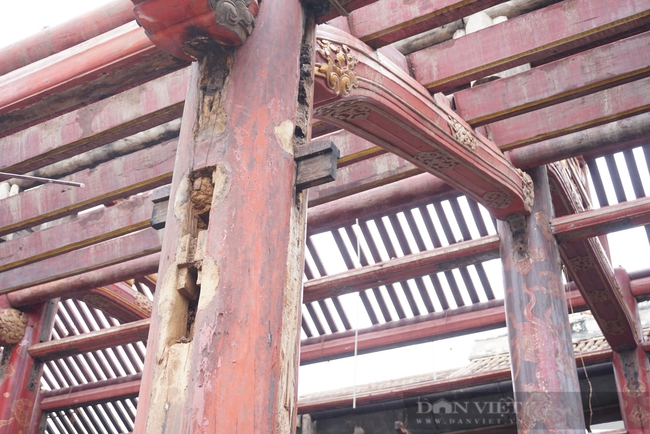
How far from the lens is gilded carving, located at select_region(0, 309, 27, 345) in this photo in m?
7.56

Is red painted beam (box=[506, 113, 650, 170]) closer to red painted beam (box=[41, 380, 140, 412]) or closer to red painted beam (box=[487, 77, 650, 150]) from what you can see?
red painted beam (box=[487, 77, 650, 150])

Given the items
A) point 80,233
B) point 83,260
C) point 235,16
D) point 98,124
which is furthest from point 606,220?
point 83,260

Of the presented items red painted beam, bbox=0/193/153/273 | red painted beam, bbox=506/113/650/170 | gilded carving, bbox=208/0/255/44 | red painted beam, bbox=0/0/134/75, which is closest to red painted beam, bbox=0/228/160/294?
red painted beam, bbox=0/193/153/273

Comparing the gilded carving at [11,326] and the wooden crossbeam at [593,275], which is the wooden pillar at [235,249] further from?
the gilded carving at [11,326]

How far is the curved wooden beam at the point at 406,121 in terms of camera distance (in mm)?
3848

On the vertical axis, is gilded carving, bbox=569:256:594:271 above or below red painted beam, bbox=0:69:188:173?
below

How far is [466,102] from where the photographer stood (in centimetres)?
509

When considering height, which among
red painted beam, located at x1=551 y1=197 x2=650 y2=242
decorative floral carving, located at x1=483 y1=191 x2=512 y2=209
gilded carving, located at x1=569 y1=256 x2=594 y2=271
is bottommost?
red painted beam, located at x1=551 y1=197 x2=650 y2=242

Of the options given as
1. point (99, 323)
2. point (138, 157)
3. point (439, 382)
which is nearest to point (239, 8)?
point (138, 157)

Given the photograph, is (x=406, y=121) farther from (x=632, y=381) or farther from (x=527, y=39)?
(x=632, y=381)

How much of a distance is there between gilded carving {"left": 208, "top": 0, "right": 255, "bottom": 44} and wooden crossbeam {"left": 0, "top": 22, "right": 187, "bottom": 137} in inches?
28.0

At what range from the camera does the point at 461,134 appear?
482cm

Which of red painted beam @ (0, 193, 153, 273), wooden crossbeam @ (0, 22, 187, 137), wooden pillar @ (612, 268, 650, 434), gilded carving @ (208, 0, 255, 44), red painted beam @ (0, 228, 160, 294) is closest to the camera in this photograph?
gilded carving @ (208, 0, 255, 44)

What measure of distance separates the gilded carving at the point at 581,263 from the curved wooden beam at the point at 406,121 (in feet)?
2.85
